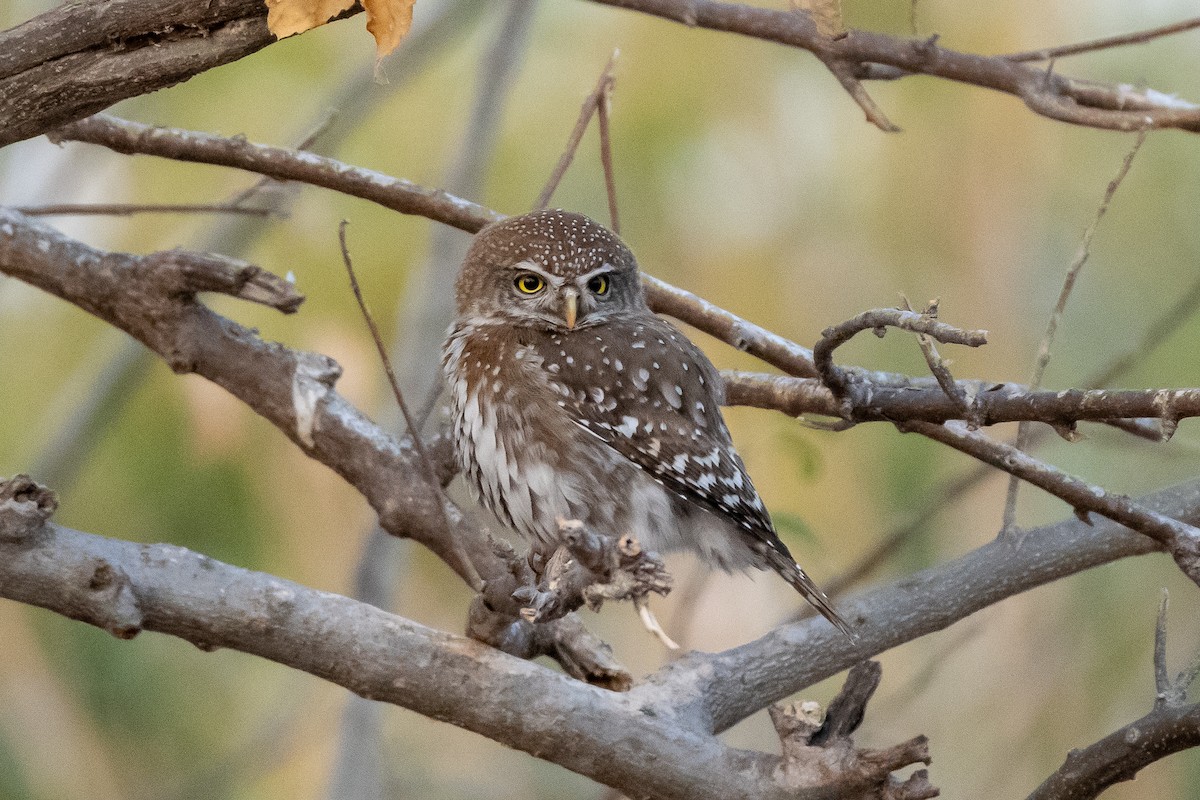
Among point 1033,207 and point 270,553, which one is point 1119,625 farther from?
point 270,553

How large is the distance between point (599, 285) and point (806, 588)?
1.24 metres

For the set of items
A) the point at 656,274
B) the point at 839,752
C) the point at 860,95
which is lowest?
the point at 839,752

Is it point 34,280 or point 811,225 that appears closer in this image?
point 34,280

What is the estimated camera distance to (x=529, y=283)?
3.92 meters

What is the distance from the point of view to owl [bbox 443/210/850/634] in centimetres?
345

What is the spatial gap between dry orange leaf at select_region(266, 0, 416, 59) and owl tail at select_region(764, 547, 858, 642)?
1.65 metres

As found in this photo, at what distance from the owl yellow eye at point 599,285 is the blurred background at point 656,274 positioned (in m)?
1.27

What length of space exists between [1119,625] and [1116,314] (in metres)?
1.99

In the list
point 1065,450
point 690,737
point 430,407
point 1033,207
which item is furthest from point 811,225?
point 690,737

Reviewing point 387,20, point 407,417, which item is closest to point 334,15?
point 387,20

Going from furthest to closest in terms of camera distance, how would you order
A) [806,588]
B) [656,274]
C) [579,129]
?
1. [656,274]
2. [579,129]
3. [806,588]

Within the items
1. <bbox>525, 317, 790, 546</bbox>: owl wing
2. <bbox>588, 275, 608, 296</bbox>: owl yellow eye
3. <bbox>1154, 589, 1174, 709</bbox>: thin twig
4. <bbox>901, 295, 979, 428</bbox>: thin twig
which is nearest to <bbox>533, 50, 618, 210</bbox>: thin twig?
<bbox>588, 275, 608, 296</bbox>: owl yellow eye

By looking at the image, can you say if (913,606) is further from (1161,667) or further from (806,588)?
(1161,667)

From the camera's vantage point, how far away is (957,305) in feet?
25.2
